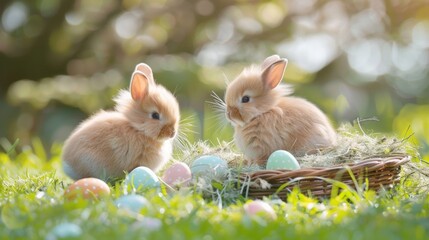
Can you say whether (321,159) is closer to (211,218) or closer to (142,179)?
(142,179)

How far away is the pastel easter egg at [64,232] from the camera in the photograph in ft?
7.22

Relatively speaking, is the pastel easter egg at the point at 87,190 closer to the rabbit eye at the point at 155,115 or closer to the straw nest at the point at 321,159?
the straw nest at the point at 321,159

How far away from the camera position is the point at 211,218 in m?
2.62

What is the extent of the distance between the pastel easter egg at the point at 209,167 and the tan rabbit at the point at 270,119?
0.36 m

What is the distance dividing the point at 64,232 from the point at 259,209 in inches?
31.8

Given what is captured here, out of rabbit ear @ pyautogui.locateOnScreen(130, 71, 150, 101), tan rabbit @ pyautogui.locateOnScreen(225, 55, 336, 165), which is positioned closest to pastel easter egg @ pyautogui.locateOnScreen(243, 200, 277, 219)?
tan rabbit @ pyautogui.locateOnScreen(225, 55, 336, 165)

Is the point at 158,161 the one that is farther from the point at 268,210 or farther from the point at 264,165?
the point at 268,210

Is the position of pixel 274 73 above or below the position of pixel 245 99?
above

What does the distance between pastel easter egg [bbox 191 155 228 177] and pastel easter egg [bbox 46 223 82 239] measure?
1143 mm

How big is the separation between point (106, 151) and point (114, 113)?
0.44m

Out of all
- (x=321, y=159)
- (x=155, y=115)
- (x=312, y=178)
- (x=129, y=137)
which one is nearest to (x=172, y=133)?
(x=155, y=115)

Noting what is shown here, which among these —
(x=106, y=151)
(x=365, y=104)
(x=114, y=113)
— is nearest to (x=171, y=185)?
(x=106, y=151)

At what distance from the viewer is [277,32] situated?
1010cm

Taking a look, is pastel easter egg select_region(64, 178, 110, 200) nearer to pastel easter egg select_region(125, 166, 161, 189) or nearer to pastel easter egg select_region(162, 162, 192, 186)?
pastel easter egg select_region(125, 166, 161, 189)
